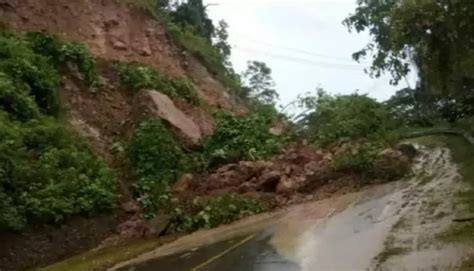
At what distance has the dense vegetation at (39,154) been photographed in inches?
576

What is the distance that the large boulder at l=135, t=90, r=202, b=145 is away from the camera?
1970 centimetres

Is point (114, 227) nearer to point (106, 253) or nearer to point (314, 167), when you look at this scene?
point (106, 253)

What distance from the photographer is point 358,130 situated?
20.8 m

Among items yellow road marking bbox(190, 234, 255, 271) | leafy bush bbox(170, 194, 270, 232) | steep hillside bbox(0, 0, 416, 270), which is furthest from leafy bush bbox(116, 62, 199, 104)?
yellow road marking bbox(190, 234, 255, 271)

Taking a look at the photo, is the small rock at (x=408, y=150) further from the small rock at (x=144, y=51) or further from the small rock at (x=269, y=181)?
the small rock at (x=144, y=51)

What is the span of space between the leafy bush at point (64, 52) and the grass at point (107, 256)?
7.34m

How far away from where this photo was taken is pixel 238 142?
64.7 ft

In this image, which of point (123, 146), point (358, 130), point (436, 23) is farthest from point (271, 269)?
point (358, 130)

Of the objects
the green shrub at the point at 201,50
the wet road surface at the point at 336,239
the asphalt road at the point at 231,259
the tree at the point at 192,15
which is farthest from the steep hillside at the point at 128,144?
the tree at the point at 192,15

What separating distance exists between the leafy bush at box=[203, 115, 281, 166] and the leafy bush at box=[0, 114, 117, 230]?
3.48 meters

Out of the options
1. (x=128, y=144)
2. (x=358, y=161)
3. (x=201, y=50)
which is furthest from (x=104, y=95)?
(x=201, y=50)

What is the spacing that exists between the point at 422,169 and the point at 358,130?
7.77ft

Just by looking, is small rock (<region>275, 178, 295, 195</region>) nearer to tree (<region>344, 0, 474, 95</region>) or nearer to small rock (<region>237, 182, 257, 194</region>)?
small rock (<region>237, 182, 257, 194</region>)

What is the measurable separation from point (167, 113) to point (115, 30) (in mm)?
5723
